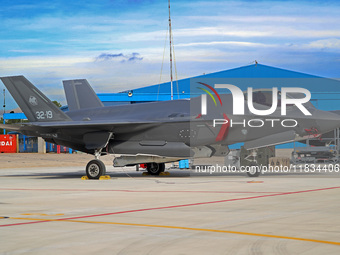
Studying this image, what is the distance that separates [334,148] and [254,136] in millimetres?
9332

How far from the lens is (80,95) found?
83.2 ft

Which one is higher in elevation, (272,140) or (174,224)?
(272,140)

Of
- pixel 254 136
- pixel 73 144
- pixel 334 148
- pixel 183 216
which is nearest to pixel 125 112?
pixel 73 144

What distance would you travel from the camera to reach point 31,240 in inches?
256

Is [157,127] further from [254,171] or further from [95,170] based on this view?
[254,171]

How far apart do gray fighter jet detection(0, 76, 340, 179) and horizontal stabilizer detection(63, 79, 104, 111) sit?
1.78 metres

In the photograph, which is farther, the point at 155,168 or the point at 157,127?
the point at 155,168

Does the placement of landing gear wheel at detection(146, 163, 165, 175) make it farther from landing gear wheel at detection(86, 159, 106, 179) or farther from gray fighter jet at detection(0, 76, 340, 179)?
landing gear wheel at detection(86, 159, 106, 179)

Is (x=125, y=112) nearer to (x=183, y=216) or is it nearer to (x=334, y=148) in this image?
(x=334, y=148)

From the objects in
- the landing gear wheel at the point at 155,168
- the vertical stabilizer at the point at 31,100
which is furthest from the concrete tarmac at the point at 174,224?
the landing gear wheel at the point at 155,168

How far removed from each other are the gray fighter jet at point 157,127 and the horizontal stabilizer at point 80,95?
1782 millimetres

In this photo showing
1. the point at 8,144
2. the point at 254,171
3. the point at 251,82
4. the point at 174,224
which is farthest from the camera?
the point at 8,144

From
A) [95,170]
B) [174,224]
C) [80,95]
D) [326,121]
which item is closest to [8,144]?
[80,95]

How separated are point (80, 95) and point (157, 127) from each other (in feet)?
20.3
